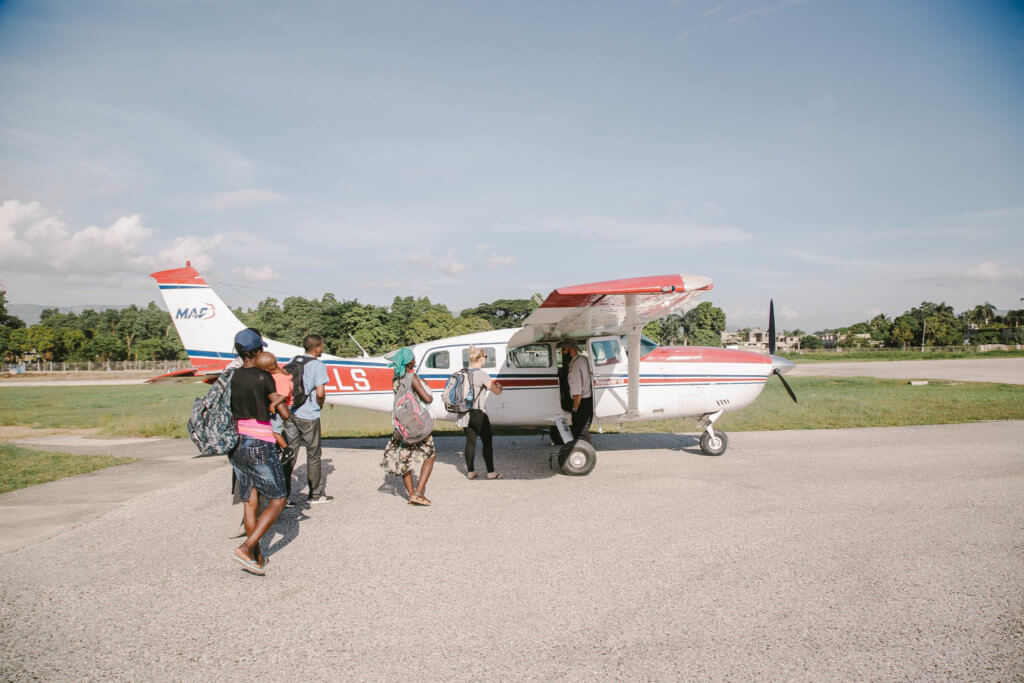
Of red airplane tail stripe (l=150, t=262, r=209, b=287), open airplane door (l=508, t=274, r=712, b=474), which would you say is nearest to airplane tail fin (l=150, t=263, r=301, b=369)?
Result: red airplane tail stripe (l=150, t=262, r=209, b=287)

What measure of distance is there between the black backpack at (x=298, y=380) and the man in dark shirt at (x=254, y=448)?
Answer: 1.48 metres

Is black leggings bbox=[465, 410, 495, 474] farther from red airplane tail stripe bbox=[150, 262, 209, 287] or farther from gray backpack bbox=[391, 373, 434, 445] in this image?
red airplane tail stripe bbox=[150, 262, 209, 287]

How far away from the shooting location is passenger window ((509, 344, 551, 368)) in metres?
8.58

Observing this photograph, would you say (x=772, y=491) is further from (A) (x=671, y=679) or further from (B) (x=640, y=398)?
(A) (x=671, y=679)

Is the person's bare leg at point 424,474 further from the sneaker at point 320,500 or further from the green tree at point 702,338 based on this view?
the green tree at point 702,338

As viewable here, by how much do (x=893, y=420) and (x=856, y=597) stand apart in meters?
11.4

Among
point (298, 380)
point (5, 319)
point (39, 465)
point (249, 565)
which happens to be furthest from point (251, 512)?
point (5, 319)

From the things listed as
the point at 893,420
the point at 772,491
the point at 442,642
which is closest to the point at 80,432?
the point at 442,642

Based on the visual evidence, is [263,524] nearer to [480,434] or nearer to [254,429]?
[254,429]

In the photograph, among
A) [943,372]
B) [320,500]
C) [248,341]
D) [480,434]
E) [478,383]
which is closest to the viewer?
[248,341]

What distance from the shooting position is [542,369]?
8.58 m

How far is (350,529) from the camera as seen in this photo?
5.29 meters

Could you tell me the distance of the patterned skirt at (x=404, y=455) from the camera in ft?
19.0

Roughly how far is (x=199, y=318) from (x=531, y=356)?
18.0 feet
